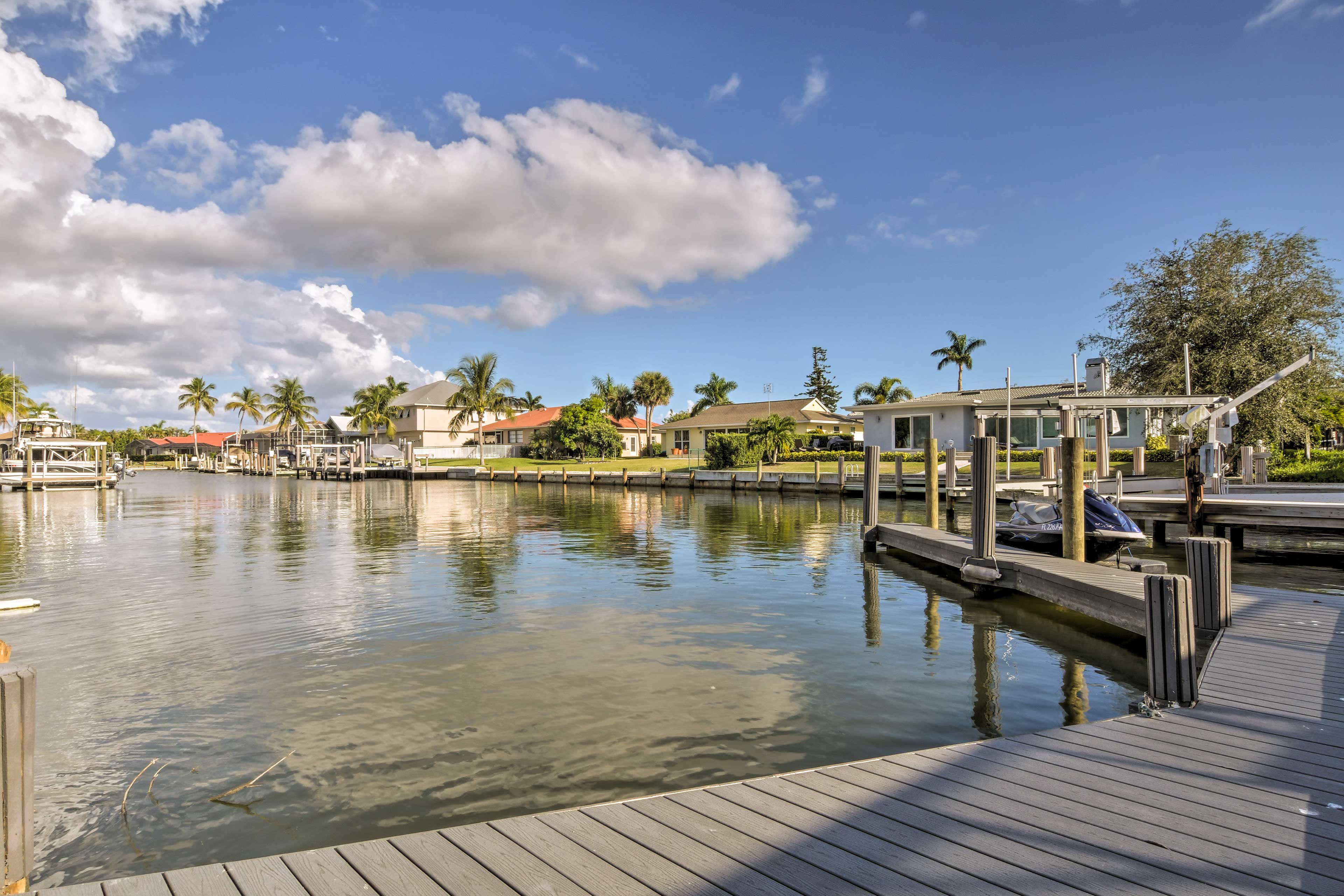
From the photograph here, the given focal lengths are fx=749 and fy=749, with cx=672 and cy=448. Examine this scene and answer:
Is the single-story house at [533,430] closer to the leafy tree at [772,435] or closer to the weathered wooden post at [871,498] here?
the leafy tree at [772,435]

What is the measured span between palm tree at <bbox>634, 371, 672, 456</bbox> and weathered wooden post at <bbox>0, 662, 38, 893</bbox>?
7688 cm

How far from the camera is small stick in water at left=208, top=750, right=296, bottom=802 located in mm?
5703

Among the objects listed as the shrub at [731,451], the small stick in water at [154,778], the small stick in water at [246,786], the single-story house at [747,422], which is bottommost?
the small stick in water at [246,786]

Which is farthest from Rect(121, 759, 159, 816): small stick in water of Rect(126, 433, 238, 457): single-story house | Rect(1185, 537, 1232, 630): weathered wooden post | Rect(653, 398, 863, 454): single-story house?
Rect(126, 433, 238, 457): single-story house

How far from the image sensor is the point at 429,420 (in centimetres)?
8588

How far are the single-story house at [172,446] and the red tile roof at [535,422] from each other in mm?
50661

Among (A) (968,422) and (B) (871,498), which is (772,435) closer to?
(A) (968,422)

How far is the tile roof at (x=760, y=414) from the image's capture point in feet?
203

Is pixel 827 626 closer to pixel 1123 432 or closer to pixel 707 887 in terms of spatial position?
pixel 707 887

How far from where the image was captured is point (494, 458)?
250ft

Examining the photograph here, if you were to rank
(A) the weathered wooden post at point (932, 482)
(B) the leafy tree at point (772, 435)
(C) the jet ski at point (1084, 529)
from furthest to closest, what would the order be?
1. (B) the leafy tree at point (772, 435)
2. (A) the weathered wooden post at point (932, 482)
3. (C) the jet ski at point (1084, 529)

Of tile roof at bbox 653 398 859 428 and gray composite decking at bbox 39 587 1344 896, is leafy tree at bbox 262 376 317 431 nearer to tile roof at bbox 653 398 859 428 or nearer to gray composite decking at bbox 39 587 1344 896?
tile roof at bbox 653 398 859 428

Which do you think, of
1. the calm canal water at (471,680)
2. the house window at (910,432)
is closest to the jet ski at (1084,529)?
the calm canal water at (471,680)

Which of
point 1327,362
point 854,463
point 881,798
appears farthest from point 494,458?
point 881,798
